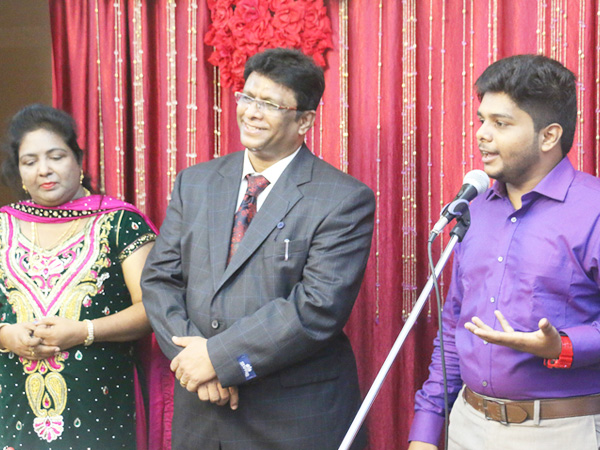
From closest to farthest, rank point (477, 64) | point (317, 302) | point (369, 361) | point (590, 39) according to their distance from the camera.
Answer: point (317, 302), point (590, 39), point (477, 64), point (369, 361)

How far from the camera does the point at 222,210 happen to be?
7.44 ft

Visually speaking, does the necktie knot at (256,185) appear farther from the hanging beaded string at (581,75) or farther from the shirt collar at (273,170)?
the hanging beaded string at (581,75)

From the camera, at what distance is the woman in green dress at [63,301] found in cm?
245

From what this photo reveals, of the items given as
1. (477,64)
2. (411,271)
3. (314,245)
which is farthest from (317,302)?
(477,64)

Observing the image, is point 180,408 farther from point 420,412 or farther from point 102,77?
point 102,77

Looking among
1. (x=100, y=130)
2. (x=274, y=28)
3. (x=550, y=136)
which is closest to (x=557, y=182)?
(x=550, y=136)

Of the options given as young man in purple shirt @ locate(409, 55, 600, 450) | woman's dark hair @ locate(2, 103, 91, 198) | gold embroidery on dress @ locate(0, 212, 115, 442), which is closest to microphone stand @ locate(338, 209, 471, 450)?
young man in purple shirt @ locate(409, 55, 600, 450)

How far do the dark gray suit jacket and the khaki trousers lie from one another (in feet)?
1.55

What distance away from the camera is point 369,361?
2791 millimetres

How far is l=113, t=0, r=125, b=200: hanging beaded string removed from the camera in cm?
305

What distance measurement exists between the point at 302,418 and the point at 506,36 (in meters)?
1.46

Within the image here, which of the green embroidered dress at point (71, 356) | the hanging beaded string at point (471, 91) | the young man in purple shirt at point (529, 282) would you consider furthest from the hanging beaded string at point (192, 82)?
the young man in purple shirt at point (529, 282)

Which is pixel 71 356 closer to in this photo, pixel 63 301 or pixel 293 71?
pixel 63 301

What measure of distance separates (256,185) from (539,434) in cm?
107
